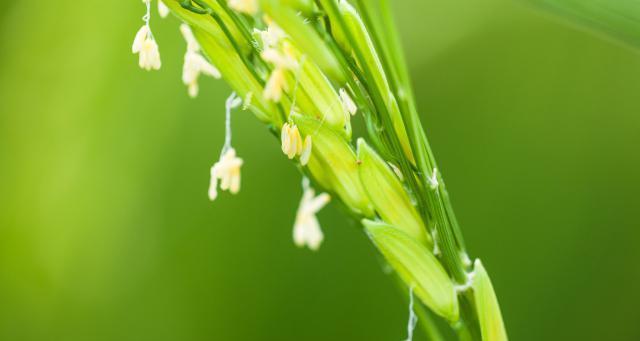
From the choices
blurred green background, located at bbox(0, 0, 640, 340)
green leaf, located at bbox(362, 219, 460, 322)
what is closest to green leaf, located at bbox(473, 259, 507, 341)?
green leaf, located at bbox(362, 219, 460, 322)

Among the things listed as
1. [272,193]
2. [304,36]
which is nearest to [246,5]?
[304,36]

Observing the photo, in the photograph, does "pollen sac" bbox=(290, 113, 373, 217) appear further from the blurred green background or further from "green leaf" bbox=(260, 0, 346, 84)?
the blurred green background

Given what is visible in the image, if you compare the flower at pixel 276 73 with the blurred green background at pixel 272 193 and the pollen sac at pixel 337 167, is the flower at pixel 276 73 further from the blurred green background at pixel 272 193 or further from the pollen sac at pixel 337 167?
the blurred green background at pixel 272 193

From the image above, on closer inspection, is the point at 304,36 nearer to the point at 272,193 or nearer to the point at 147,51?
the point at 147,51

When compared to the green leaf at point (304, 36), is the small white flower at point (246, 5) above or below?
above

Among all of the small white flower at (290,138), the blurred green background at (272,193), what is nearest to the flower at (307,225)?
the small white flower at (290,138)

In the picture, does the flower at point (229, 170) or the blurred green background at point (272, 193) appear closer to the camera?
the flower at point (229, 170)

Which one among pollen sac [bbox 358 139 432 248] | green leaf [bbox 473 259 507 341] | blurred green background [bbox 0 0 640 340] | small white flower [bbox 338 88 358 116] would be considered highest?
small white flower [bbox 338 88 358 116]

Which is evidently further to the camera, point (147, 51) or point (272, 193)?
point (272, 193)
